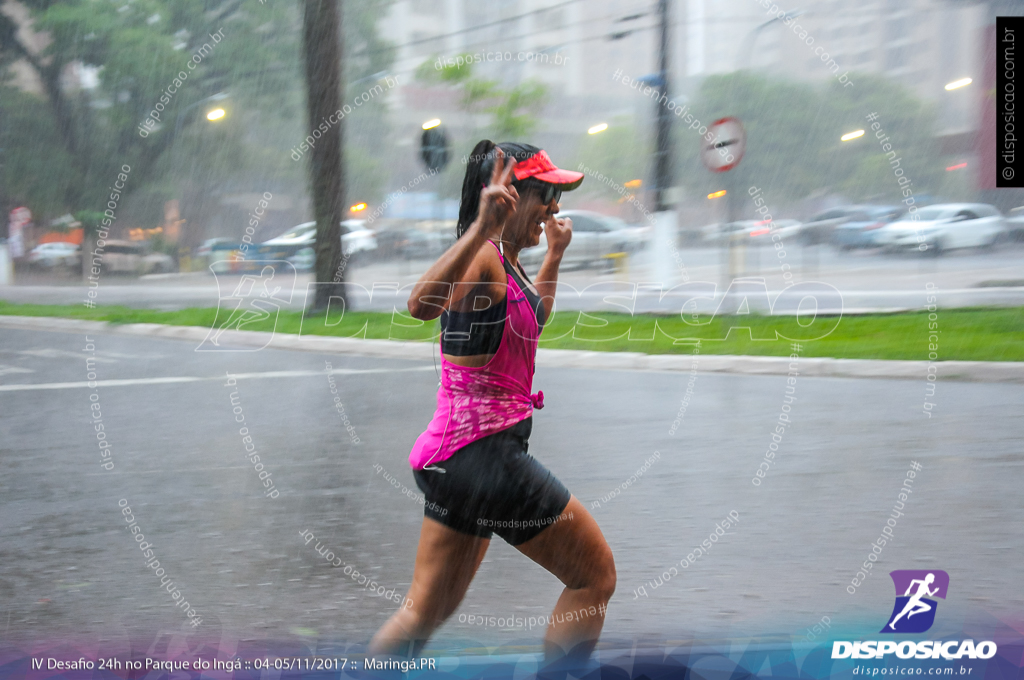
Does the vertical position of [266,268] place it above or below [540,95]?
below

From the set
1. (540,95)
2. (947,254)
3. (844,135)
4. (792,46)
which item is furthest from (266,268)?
(947,254)

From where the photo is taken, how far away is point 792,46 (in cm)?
1811

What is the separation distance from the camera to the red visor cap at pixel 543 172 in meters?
2.36

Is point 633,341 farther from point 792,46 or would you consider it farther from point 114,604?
point 792,46

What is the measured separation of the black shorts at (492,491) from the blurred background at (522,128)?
5016 mm

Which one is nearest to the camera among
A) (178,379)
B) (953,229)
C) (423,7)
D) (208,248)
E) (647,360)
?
(178,379)

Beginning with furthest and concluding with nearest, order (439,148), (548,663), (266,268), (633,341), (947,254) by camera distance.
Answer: (947,254)
(266,268)
(633,341)
(439,148)
(548,663)

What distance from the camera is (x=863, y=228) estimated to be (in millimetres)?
24078

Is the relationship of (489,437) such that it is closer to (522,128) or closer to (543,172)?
(543,172)

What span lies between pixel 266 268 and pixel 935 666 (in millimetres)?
15781

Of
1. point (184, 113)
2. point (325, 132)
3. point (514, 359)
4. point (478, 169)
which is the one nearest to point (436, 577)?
point (514, 359)

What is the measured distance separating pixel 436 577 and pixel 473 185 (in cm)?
97

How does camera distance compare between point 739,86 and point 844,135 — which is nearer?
point 739,86

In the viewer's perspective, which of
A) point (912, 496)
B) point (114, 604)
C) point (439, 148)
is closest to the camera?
point (114, 604)
